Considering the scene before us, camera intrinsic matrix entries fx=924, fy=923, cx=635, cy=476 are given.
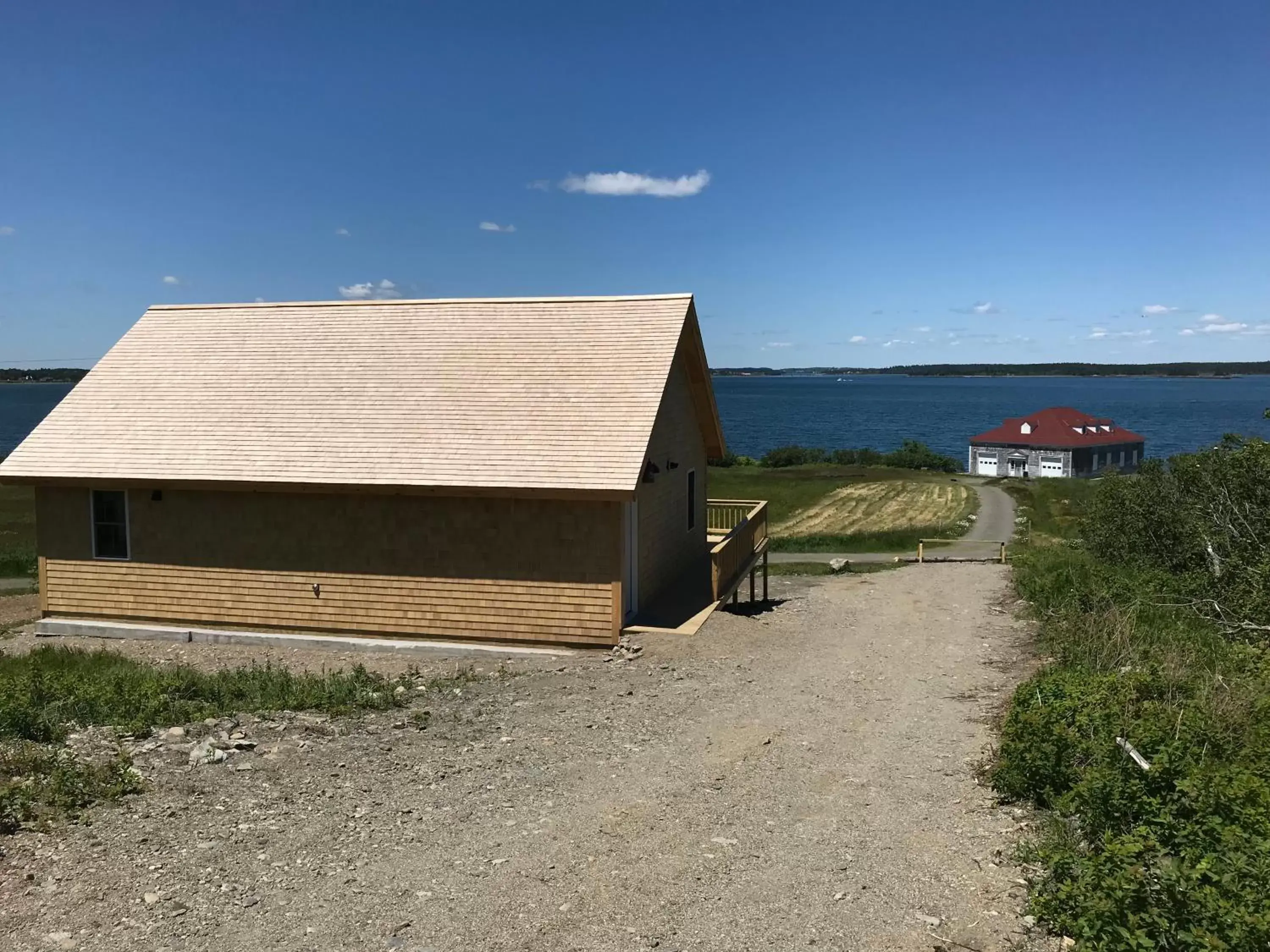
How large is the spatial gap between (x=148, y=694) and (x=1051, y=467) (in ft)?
233

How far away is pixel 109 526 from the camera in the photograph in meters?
16.5

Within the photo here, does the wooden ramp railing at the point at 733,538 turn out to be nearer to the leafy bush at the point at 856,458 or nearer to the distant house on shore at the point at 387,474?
the distant house on shore at the point at 387,474

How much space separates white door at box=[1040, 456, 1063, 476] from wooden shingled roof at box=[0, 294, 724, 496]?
5982 centimetres

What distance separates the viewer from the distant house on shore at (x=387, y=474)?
14469mm

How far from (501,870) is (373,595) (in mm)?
9515

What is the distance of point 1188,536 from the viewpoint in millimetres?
17156

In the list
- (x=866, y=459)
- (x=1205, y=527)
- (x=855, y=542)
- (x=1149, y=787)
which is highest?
(x=1205, y=527)

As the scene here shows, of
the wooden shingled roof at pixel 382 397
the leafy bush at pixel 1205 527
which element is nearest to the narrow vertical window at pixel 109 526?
the wooden shingled roof at pixel 382 397

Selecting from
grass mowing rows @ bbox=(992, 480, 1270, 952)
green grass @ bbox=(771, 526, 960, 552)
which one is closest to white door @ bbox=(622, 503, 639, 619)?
grass mowing rows @ bbox=(992, 480, 1270, 952)

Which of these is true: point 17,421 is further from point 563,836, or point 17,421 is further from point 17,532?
point 563,836

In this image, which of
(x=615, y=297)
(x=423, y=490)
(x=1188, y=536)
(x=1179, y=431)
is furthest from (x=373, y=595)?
(x=1179, y=431)

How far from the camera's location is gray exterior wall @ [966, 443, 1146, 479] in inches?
2766

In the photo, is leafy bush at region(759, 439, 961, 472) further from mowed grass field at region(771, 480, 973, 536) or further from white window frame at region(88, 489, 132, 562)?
white window frame at region(88, 489, 132, 562)

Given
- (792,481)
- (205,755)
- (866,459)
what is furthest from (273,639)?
(866,459)
